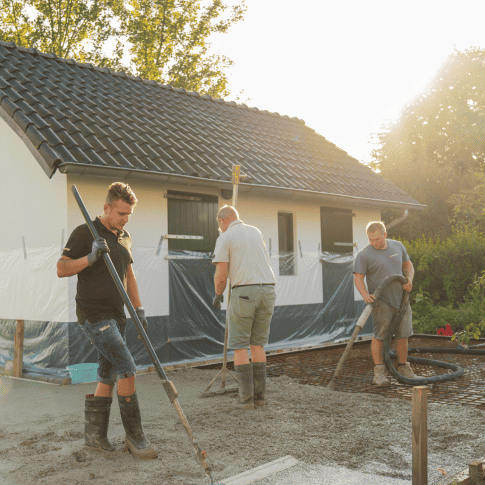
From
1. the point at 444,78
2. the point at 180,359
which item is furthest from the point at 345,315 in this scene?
the point at 444,78

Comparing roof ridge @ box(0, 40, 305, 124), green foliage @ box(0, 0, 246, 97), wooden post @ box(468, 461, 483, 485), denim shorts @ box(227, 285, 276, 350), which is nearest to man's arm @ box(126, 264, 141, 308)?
denim shorts @ box(227, 285, 276, 350)

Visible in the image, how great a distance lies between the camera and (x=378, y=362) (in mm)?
6992

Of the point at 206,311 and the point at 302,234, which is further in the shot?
the point at 302,234

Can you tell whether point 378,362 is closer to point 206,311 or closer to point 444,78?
point 206,311

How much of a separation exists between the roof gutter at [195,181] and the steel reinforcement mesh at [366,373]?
2836 mm

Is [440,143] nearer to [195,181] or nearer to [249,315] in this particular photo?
[195,181]

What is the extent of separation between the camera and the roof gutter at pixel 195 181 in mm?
7742

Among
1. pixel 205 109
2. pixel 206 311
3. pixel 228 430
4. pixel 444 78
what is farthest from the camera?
pixel 444 78

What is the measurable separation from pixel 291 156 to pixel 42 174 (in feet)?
19.5

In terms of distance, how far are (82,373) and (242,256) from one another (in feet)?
9.67

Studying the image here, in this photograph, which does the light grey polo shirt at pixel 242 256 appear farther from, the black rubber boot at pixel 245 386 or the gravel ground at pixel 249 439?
the gravel ground at pixel 249 439

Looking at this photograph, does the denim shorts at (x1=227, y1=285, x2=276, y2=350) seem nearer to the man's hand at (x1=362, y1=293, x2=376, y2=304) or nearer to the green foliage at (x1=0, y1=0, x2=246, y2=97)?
the man's hand at (x1=362, y1=293, x2=376, y2=304)

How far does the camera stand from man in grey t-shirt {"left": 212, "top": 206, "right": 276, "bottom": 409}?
601 centimetres

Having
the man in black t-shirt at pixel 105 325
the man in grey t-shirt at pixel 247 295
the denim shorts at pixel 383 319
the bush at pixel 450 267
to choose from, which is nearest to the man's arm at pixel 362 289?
the denim shorts at pixel 383 319
